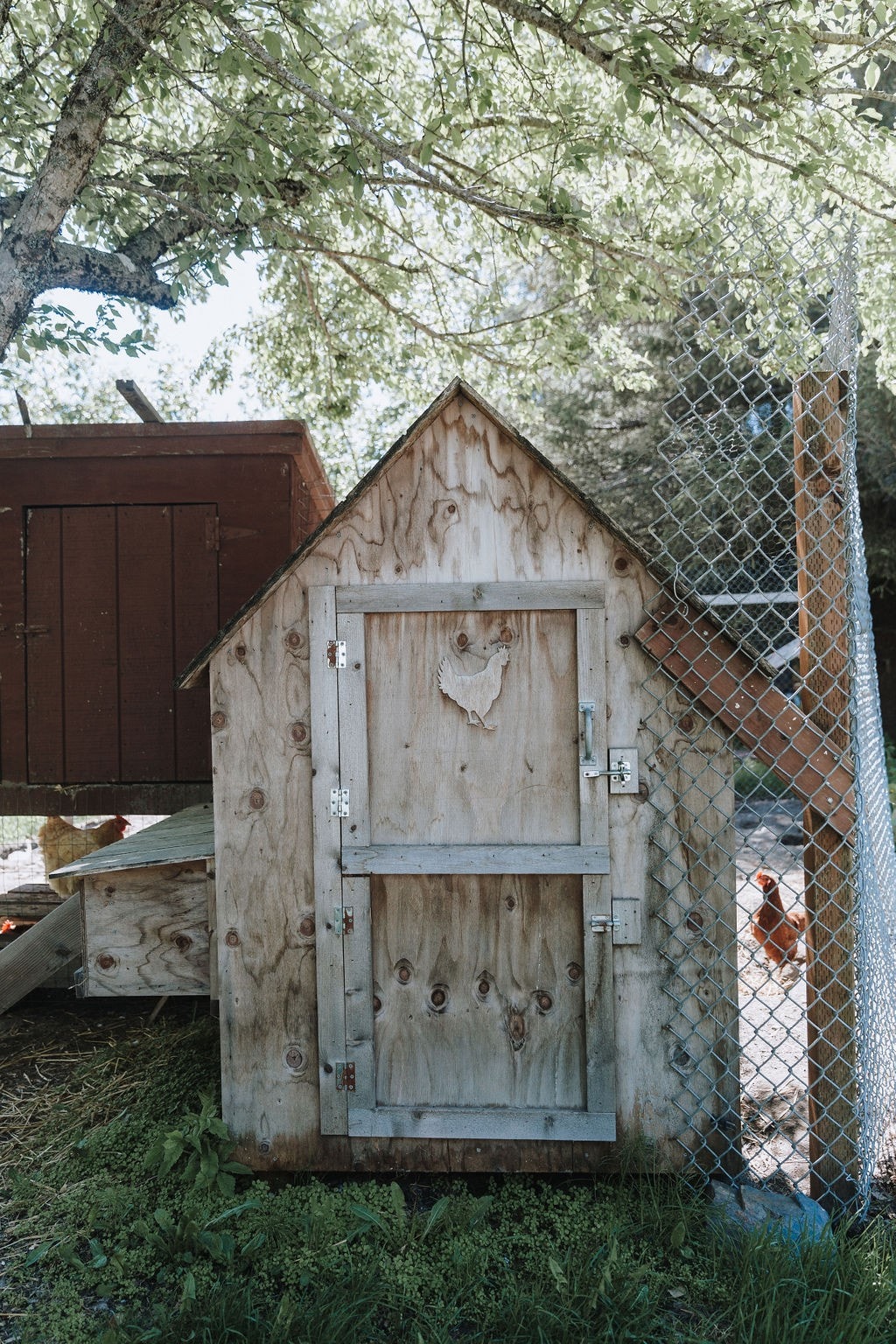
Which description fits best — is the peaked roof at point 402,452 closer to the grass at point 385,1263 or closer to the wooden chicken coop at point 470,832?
the wooden chicken coop at point 470,832

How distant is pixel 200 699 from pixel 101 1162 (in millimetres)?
1958

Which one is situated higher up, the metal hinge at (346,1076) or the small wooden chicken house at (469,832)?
the small wooden chicken house at (469,832)

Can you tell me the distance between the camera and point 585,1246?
2.53 m

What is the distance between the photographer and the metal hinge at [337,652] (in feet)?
9.40

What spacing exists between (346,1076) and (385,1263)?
539mm

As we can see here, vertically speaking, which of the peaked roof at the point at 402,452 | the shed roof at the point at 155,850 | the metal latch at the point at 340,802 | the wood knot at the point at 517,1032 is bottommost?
the wood knot at the point at 517,1032

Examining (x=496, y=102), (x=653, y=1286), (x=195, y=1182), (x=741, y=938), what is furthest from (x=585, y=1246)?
(x=496, y=102)

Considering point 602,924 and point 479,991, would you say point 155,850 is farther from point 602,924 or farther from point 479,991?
point 602,924

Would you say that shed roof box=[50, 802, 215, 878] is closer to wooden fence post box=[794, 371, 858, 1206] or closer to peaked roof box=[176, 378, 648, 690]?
peaked roof box=[176, 378, 648, 690]

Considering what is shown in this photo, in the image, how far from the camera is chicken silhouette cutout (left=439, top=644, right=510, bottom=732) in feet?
9.34

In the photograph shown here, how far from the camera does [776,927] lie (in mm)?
4648

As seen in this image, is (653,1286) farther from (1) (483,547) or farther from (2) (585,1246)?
(1) (483,547)

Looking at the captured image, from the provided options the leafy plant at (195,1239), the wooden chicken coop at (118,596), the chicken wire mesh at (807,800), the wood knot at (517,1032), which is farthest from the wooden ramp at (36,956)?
the chicken wire mesh at (807,800)

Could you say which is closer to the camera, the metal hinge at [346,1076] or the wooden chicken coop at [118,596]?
the metal hinge at [346,1076]
